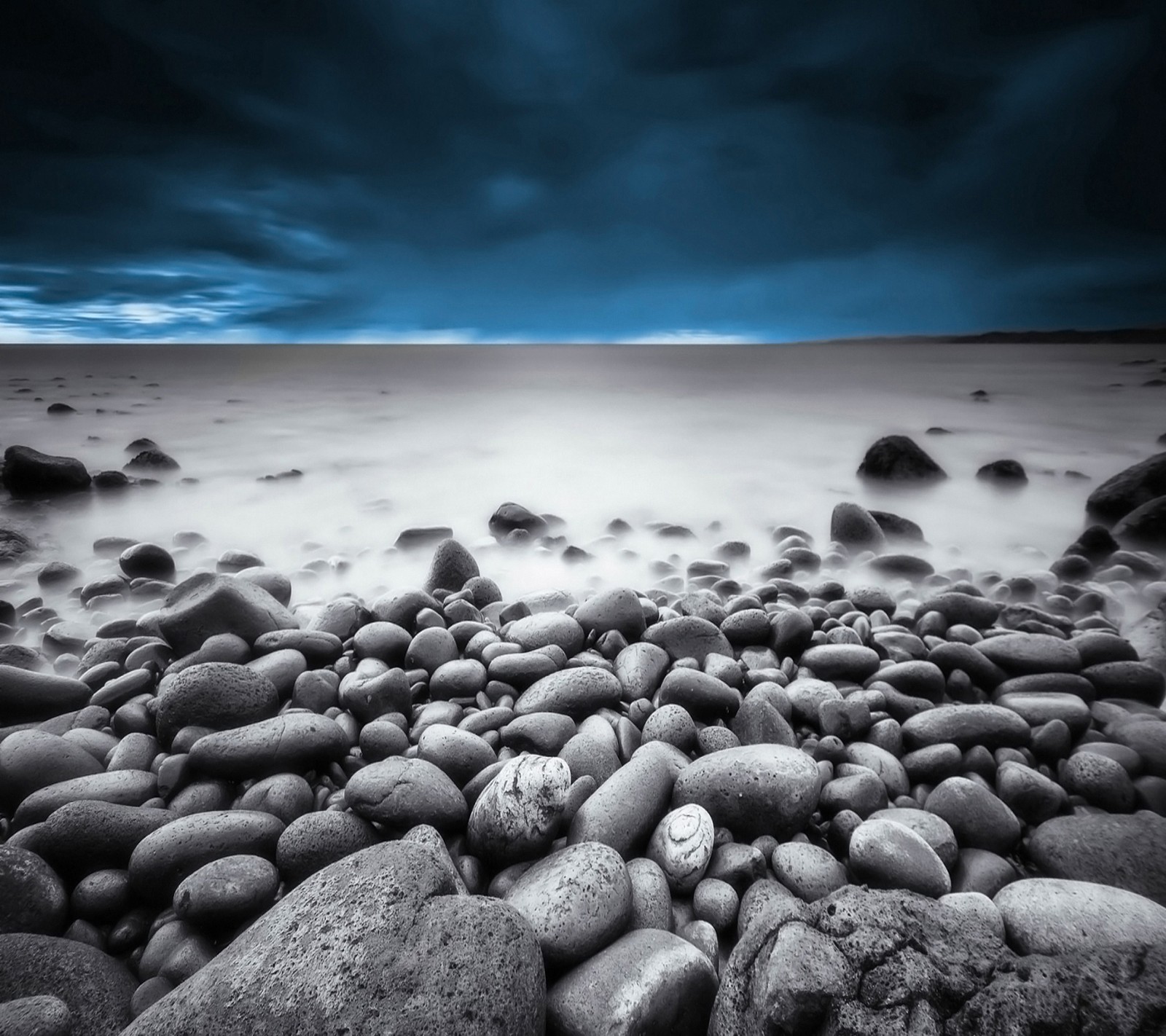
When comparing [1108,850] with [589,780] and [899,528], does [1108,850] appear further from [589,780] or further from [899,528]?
[899,528]

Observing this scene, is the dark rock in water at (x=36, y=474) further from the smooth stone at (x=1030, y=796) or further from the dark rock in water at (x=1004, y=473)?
the dark rock in water at (x=1004, y=473)

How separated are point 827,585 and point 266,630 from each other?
2648mm

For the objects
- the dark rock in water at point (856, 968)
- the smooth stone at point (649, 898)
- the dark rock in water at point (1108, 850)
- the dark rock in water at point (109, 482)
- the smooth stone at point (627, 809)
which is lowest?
the dark rock in water at point (1108, 850)

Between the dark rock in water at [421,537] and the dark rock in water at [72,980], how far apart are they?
3.13 meters

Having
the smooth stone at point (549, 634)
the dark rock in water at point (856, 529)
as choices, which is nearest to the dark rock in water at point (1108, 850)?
the smooth stone at point (549, 634)

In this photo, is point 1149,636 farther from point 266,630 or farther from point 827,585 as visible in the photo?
point 266,630

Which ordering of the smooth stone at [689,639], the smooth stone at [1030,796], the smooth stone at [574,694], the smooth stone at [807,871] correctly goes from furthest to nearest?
the smooth stone at [689,639] → the smooth stone at [574,694] → the smooth stone at [1030,796] → the smooth stone at [807,871]

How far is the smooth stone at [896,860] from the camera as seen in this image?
4.73ft

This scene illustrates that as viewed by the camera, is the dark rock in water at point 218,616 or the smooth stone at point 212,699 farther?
the dark rock in water at point 218,616

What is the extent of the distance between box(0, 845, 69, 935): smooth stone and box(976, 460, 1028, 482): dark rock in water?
7.23m

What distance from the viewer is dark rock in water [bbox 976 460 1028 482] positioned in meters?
6.06

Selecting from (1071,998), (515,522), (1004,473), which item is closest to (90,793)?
(1071,998)

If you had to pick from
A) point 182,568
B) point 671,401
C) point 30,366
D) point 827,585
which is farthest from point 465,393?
point 30,366

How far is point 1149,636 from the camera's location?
2432 millimetres
